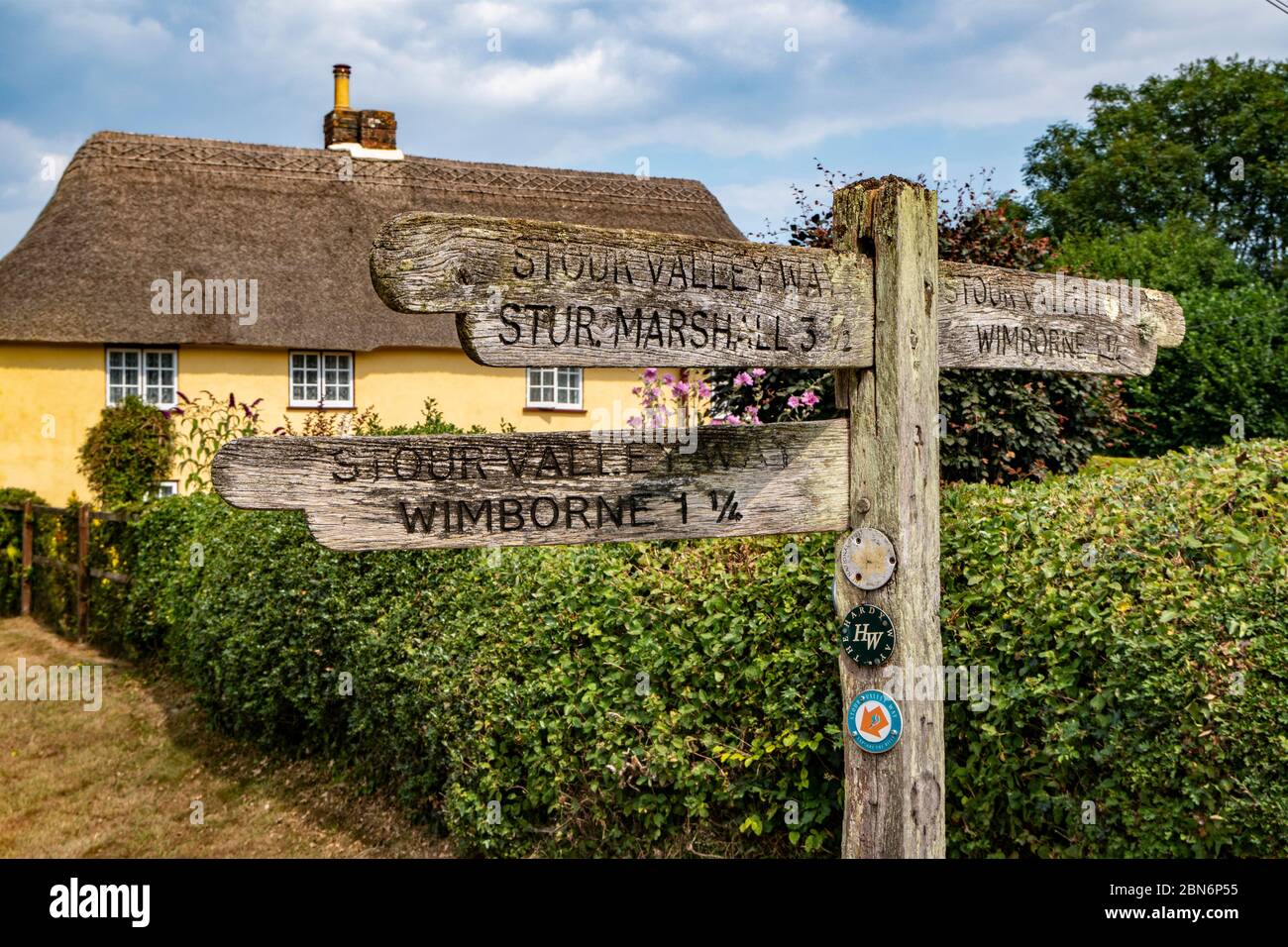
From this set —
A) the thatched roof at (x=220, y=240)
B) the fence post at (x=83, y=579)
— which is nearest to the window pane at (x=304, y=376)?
the thatched roof at (x=220, y=240)

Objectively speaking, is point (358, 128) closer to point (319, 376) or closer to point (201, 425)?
point (319, 376)

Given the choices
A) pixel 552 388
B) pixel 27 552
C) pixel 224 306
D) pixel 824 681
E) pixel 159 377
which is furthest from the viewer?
pixel 552 388

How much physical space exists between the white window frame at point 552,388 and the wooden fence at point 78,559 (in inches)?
325

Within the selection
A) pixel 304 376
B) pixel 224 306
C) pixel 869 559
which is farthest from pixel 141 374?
pixel 869 559

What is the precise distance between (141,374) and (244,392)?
5.13ft

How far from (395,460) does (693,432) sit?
0.83 m

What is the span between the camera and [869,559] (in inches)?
127

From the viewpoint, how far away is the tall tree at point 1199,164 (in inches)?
1226

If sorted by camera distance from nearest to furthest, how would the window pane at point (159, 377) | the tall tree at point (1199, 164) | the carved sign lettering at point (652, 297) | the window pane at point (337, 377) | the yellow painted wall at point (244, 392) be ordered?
the carved sign lettering at point (652, 297) → the yellow painted wall at point (244, 392) → the window pane at point (159, 377) → the window pane at point (337, 377) → the tall tree at point (1199, 164)

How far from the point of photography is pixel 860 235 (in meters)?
3.32

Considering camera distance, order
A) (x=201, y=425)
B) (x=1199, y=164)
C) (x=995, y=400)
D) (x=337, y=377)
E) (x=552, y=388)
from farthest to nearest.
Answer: (x=1199, y=164) → (x=552, y=388) → (x=337, y=377) → (x=201, y=425) → (x=995, y=400)

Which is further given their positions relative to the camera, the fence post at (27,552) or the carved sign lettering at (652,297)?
the fence post at (27,552)

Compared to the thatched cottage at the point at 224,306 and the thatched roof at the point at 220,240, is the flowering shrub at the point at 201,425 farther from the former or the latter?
the thatched roof at the point at 220,240

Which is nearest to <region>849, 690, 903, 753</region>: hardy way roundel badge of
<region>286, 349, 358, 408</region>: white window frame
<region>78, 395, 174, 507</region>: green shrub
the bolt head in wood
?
the bolt head in wood
